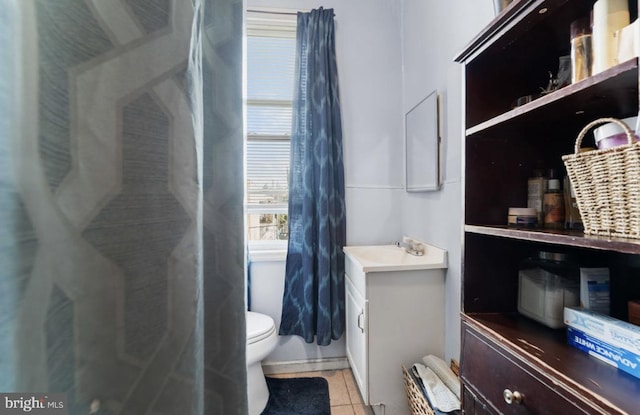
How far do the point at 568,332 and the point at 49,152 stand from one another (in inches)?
36.9

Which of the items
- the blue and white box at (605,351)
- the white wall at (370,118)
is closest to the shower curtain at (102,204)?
the blue and white box at (605,351)

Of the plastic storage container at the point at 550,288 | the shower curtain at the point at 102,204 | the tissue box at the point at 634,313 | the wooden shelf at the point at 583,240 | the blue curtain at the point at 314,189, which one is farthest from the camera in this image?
the blue curtain at the point at 314,189

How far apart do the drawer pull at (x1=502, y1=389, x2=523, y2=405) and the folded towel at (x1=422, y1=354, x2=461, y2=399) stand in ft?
1.98

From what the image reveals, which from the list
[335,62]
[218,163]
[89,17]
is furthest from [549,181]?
[335,62]

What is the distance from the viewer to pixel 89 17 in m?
0.24

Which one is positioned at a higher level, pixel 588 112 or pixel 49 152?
pixel 588 112

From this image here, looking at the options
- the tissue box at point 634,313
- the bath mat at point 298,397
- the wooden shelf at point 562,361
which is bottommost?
the bath mat at point 298,397

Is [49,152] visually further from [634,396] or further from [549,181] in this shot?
[549,181]

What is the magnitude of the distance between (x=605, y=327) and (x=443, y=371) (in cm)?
83

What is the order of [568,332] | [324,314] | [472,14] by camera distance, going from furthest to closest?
[324,314]
[472,14]
[568,332]

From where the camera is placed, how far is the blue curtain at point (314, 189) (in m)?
1.77

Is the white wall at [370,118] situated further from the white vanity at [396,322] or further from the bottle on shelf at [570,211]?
the bottle on shelf at [570,211]

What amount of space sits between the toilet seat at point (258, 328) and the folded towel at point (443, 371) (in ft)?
2.71

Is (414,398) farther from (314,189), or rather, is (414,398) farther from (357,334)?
(314,189)
